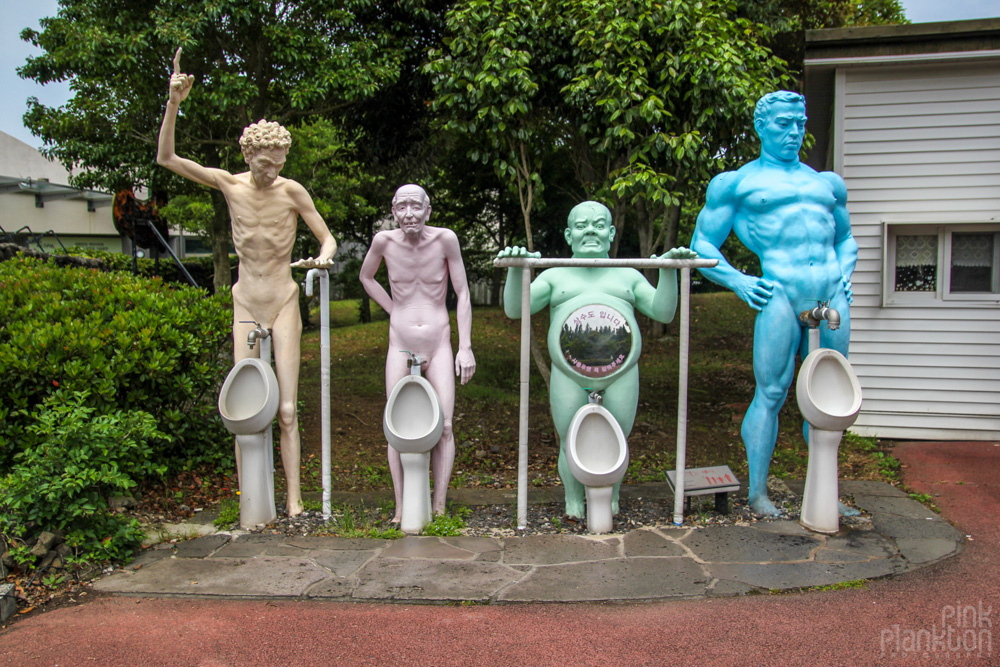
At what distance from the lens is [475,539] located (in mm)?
4102

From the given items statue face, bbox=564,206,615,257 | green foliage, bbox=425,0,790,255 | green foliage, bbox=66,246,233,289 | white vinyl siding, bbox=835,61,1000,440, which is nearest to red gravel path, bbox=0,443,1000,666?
statue face, bbox=564,206,615,257

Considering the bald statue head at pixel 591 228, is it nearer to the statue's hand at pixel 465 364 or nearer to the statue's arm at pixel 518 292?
the statue's arm at pixel 518 292

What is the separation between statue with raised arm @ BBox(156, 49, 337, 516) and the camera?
4.25 metres

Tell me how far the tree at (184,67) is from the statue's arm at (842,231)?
161 inches

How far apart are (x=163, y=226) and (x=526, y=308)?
11.1 metres

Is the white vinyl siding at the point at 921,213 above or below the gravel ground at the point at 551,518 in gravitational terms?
above

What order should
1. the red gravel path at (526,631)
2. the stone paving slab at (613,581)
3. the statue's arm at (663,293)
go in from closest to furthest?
the red gravel path at (526,631) → the stone paving slab at (613,581) → the statue's arm at (663,293)

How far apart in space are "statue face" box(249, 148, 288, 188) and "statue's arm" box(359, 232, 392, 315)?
711mm

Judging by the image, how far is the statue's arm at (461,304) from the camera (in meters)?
4.29

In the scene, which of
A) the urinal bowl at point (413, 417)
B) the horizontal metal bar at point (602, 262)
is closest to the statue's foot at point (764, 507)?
the horizontal metal bar at point (602, 262)

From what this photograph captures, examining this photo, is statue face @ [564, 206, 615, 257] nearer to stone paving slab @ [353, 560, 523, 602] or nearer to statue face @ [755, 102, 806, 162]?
statue face @ [755, 102, 806, 162]

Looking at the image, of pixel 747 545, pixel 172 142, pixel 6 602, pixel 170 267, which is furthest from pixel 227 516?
pixel 170 267

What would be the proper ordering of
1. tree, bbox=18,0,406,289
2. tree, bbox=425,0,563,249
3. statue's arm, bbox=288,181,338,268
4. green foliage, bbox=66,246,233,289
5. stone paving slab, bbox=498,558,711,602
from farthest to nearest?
Answer: green foliage, bbox=66,246,233,289 < tree, bbox=18,0,406,289 < tree, bbox=425,0,563,249 < statue's arm, bbox=288,181,338,268 < stone paving slab, bbox=498,558,711,602

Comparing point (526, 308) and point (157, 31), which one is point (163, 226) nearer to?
point (157, 31)
